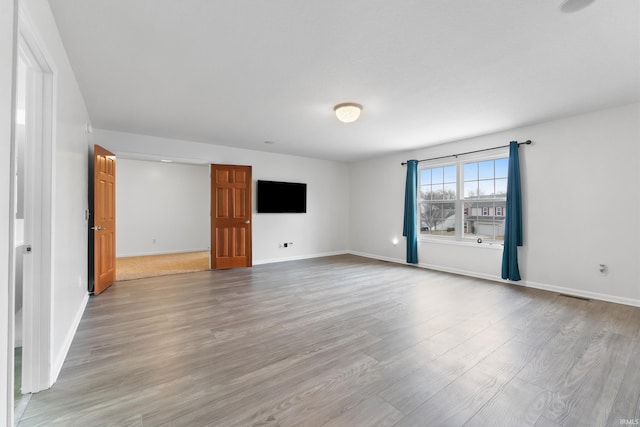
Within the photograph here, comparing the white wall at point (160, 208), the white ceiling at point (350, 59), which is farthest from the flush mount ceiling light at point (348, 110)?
the white wall at point (160, 208)

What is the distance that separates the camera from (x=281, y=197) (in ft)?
20.3

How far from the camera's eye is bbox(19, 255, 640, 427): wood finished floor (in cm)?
158

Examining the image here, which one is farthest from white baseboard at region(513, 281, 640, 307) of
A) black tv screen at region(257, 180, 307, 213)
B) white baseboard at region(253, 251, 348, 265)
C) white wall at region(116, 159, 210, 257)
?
white wall at region(116, 159, 210, 257)

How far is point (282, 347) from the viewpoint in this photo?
7.65 ft

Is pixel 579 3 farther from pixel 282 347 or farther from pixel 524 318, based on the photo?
pixel 282 347

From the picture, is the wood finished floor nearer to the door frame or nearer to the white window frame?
the door frame

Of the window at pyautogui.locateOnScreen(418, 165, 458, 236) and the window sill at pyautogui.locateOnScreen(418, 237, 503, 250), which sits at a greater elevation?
the window at pyautogui.locateOnScreen(418, 165, 458, 236)

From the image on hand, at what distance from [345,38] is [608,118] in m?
3.75

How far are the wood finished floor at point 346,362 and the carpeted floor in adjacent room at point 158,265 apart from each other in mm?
1431

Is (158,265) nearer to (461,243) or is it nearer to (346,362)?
(346,362)

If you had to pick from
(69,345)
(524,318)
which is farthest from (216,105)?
(524,318)

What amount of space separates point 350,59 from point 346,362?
98.2 inches

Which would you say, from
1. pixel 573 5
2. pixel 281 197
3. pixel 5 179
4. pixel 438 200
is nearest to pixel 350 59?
pixel 573 5

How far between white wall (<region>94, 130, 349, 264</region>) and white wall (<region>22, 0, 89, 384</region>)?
5.85 ft
